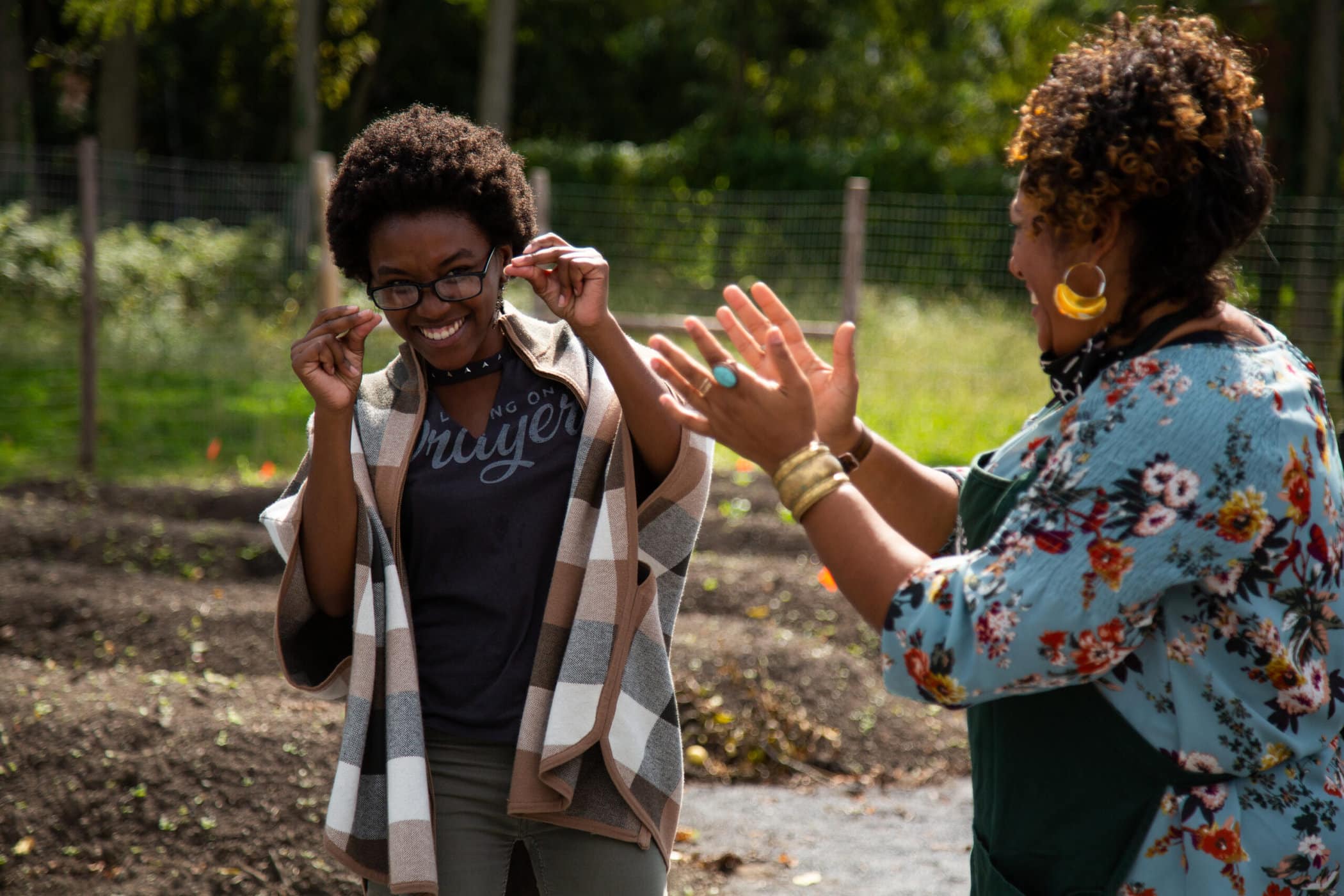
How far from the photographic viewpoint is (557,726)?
2.32 meters

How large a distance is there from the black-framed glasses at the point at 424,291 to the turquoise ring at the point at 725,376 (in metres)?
0.83

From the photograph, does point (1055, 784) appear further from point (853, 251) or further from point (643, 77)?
point (643, 77)

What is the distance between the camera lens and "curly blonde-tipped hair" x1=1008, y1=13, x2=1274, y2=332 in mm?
1645

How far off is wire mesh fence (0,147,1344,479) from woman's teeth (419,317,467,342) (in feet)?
25.7

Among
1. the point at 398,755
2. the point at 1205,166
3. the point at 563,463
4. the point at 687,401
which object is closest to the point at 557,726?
the point at 398,755

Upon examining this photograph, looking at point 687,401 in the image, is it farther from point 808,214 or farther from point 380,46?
point 380,46

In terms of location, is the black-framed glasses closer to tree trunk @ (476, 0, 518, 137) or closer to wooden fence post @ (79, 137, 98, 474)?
wooden fence post @ (79, 137, 98, 474)

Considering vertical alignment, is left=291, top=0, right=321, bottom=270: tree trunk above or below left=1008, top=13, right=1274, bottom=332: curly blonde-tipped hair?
above

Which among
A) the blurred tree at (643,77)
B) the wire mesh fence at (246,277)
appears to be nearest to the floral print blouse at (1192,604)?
the wire mesh fence at (246,277)

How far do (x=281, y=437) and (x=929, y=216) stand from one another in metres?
5.99

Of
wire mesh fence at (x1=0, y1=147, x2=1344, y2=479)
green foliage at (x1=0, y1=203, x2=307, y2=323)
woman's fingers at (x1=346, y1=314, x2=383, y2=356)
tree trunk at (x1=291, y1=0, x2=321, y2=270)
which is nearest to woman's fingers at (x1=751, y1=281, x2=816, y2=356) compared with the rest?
woman's fingers at (x1=346, y1=314, x2=383, y2=356)

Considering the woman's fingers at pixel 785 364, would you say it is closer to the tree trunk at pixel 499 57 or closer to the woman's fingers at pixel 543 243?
the woman's fingers at pixel 543 243

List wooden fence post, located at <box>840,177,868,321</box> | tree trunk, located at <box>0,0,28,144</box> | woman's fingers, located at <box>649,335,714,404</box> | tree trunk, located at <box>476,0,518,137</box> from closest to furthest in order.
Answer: woman's fingers, located at <box>649,335,714,404</box>, wooden fence post, located at <box>840,177,868,321</box>, tree trunk, located at <box>0,0,28,144</box>, tree trunk, located at <box>476,0,518,137</box>

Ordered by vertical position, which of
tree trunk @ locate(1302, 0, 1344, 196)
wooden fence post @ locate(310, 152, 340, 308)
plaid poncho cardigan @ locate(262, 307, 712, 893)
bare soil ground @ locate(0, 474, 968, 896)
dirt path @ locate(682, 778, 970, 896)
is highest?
tree trunk @ locate(1302, 0, 1344, 196)
